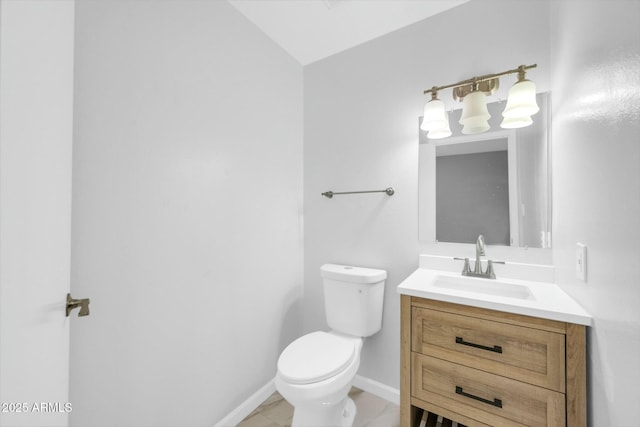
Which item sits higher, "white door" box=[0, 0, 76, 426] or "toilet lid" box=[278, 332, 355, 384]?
"white door" box=[0, 0, 76, 426]

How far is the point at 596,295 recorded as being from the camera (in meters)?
0.85

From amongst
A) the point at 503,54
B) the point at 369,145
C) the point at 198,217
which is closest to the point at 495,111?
the point at 503,54

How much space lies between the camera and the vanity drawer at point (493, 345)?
964mm

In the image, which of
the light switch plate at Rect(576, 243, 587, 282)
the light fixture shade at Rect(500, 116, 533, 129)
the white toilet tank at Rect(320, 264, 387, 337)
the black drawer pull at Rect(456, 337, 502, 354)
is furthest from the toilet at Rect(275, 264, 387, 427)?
the light fixture shade at Rect(500, 116, 533, 129)

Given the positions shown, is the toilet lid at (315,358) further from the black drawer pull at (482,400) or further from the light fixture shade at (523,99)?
the light fixture shade at (523,99)

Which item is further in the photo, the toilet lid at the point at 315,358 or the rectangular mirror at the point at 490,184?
the rectangular mirror at the point at 490,184

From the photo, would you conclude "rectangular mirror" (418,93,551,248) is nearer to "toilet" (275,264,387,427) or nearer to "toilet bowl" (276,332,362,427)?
"toilet" (275,264,387,427)

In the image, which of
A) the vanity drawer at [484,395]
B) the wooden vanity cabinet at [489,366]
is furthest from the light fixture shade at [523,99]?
the vanity drawer at [484,395]

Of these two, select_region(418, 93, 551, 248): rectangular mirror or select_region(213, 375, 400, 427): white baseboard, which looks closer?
select_region(418, 93, 551, 248): rectangular mirror

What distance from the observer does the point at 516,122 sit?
1378 millimetres

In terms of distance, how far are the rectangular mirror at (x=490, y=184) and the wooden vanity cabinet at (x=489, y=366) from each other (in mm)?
566

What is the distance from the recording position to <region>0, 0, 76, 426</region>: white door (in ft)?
2.18

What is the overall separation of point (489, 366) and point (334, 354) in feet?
2.28

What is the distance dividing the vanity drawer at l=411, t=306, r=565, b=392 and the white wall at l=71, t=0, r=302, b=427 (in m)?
1.04
